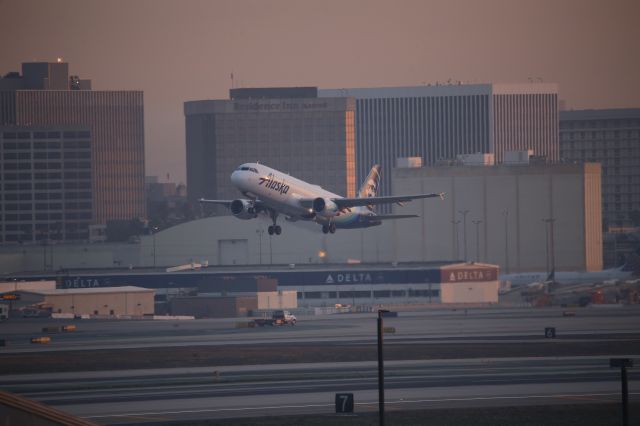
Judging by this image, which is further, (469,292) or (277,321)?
(469,292)

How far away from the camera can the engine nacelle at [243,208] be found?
12538 centimetres

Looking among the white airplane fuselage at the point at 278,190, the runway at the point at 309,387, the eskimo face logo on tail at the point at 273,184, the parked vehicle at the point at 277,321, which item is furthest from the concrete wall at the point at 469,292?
the runway at the point at 309,387

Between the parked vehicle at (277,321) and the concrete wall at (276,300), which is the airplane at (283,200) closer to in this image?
the parked vehicle at (277,321)

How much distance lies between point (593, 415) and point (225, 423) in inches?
→ 820

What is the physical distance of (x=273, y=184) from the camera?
413 feet

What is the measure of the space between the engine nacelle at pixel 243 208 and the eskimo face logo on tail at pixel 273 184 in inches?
104

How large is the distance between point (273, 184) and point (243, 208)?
11.9 ft

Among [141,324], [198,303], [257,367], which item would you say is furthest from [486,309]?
[257,367]

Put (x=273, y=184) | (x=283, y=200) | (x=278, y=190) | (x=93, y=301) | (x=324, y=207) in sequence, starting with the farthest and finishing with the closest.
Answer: (x=93, y=301) → (x=324, y=207) → (x=283, y=200) → (x=278, y=190) → (x=273, y=184)

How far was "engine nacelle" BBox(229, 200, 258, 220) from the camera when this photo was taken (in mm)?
125375

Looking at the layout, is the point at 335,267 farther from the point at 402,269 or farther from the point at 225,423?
the point at 225,423

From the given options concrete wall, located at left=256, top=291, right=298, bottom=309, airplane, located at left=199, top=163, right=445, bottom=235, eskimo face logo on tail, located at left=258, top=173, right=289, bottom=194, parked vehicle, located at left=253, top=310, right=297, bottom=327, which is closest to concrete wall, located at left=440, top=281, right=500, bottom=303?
concrete wall, located at left=256, top=291, right=298, bottom=309

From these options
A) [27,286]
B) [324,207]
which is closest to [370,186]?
[324,207]

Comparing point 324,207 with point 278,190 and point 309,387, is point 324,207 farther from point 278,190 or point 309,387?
point 309,387
